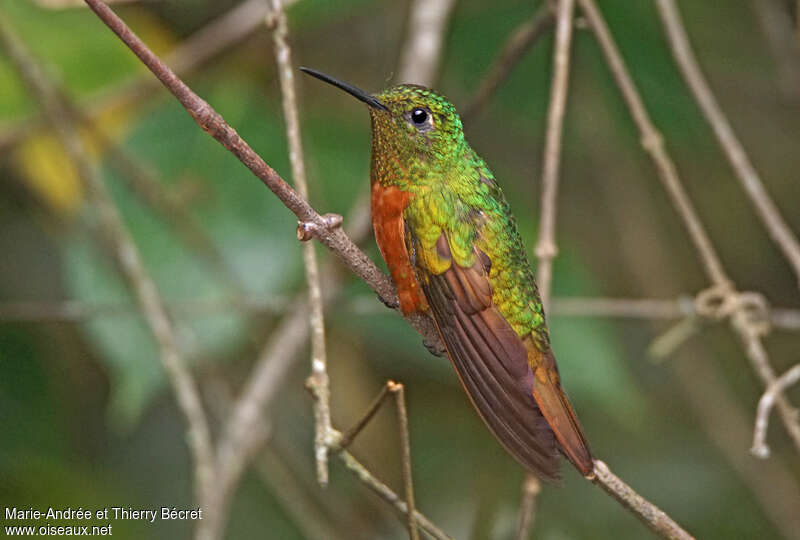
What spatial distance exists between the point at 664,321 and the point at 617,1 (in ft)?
4.35

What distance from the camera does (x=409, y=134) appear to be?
7.06 feet

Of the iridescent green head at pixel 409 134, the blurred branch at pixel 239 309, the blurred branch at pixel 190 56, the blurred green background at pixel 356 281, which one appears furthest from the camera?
the blurred branch at pixel 190 56

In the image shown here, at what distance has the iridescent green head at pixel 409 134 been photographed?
2127 mm

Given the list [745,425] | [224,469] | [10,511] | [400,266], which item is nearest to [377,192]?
[400,266]

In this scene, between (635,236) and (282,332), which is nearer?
(282,332)

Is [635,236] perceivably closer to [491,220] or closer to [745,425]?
[745,425]

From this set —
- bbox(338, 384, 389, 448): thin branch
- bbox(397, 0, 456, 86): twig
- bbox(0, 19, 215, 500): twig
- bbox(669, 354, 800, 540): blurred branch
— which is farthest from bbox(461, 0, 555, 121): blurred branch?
bbox(669, 354, 800, 540): blurred branch

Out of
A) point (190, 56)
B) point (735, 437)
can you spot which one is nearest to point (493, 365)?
point (190, 56)

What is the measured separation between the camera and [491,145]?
395cm

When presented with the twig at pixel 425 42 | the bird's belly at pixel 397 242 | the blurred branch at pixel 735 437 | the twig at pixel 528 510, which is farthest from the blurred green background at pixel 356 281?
the bird's belly at pixel 397 242

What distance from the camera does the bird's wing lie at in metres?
1.76

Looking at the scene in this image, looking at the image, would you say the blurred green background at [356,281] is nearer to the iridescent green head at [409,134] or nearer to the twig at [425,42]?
the twig at [425,42]

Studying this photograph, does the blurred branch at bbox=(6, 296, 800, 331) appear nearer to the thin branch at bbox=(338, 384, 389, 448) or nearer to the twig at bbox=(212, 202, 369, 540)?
the twig at bbox=(212, 202, 369, 540)

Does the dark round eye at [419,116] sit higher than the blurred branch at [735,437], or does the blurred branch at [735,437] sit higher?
the blurred branch at [735,437]
